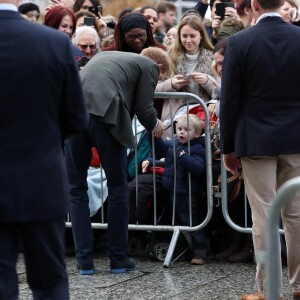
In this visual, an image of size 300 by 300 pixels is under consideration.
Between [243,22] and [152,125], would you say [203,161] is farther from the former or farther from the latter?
[243,22]

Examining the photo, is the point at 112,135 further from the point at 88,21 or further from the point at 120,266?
the point at 88,21

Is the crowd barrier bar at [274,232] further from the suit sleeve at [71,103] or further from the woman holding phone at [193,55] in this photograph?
the woman holding phone at [193,55]

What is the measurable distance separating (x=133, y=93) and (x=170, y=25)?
5.75 metres

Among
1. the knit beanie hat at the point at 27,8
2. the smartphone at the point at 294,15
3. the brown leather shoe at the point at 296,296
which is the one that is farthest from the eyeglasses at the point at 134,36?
the brown leather shoe at the point at 296,296

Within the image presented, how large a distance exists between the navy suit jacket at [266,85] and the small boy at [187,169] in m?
1.77

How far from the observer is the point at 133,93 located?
7496mm

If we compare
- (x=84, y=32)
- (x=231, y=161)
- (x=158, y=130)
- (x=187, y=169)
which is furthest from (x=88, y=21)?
(x=231, y=161)

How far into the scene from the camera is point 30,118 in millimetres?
4543

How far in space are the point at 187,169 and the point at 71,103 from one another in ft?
10.8

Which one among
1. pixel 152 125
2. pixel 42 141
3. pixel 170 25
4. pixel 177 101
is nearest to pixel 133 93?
pixel 152 125

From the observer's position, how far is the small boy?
7957 mm

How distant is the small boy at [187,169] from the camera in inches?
313

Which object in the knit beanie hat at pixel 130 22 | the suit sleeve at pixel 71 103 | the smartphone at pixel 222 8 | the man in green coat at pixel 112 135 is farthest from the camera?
the smartphone at pixel 222 8

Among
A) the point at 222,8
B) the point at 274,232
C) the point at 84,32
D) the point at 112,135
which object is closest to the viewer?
the point at 274,232
